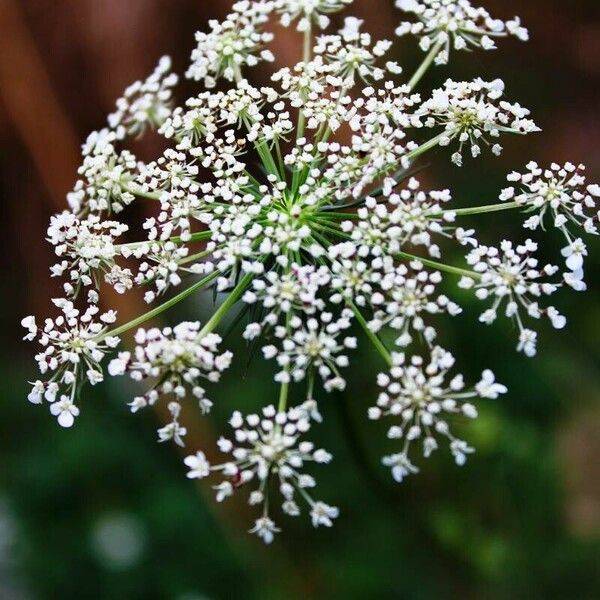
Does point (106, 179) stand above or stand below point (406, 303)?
above

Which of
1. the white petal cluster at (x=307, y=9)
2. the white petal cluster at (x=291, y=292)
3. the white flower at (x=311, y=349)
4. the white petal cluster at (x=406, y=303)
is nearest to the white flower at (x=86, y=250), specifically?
the white petal cluster at (x=291, y=292)

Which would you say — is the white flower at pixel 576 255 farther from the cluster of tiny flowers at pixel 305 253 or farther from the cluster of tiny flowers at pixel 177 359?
the cluster of tiny flowers at pixel 177 359

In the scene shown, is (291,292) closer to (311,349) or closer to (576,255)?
(311,349)

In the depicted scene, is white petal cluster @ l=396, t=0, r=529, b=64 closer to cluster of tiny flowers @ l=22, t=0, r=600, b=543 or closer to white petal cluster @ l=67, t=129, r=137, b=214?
cluster of tiny flowers @ l=22, t=0, r=600, b=543

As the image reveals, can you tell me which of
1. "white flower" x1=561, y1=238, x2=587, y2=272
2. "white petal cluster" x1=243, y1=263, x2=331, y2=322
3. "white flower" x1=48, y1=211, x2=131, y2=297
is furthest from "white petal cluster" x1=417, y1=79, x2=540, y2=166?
"white flower" x1=48, y1=211, x2=131, y2=297

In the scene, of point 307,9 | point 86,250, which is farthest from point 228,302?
point 307,9

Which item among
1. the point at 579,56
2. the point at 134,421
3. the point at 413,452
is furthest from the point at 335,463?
the point at 579,56

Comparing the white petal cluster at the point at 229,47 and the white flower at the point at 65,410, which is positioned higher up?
the white petal cluster at the point at 229,47
